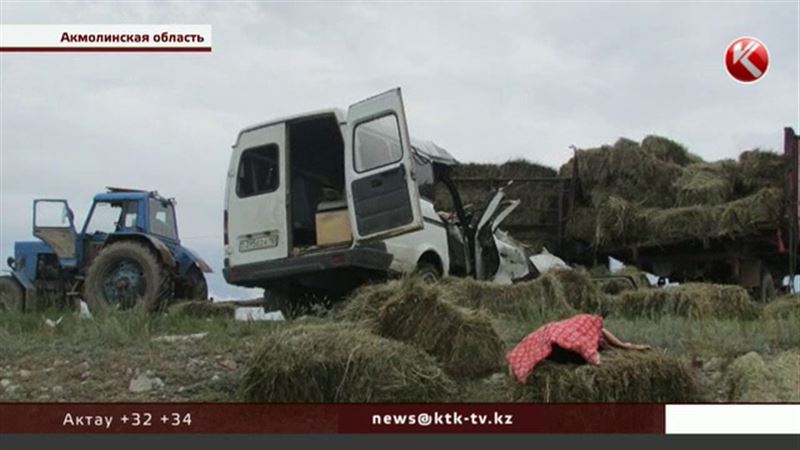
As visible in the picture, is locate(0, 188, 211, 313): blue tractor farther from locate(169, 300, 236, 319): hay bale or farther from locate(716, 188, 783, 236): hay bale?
locate(716, 188, 783, 236): hay bale

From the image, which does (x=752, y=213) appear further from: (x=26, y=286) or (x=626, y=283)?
(x=26, y=286)

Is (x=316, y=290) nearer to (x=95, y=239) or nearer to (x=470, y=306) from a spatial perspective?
(x=470, y=306)

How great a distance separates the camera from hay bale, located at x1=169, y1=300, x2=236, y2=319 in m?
5.36

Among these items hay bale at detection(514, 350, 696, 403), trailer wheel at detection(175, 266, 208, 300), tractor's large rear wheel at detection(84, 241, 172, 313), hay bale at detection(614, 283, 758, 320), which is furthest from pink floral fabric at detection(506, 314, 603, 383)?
tractor's large rear wheel at detection(84, 241, 172, 313)

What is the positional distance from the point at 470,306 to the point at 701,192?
5.56 feet

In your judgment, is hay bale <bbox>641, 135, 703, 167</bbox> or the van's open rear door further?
the van's open rear door

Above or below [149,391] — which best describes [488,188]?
above

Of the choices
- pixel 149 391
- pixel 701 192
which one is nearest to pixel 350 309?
pixel 149 391

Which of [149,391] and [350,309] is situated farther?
[350,309]

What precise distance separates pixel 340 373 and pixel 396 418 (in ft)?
1.02

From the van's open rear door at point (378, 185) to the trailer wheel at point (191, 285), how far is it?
1100 mm

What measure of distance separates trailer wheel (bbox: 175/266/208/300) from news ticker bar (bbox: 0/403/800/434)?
2.41 metres

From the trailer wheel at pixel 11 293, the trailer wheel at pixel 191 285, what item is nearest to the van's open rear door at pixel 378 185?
the trailer wheel at pixel 191 285

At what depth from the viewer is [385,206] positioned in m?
5.29
